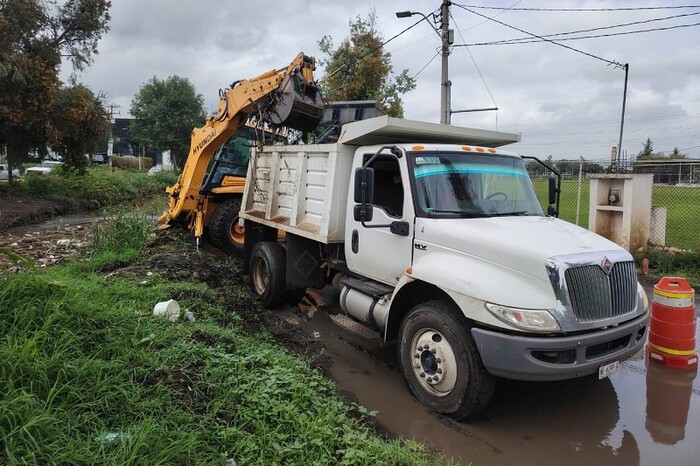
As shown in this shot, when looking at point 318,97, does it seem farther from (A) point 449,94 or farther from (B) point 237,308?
(A) point 449,94

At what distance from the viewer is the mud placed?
3.63 m

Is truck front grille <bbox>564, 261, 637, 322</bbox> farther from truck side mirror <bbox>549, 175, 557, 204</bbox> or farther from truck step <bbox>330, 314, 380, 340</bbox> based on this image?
truck step <bbox>330, 314, 380, 340</bbox>

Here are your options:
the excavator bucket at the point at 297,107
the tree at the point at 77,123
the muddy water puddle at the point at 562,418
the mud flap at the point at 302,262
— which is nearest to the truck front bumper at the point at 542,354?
the muddy water puddle at the point at 562,418

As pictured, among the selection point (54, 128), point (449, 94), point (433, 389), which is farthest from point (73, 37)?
point (433, 389)

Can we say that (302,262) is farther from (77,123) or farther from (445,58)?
(77,123)

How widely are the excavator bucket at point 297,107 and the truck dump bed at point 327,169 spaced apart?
2.99ft

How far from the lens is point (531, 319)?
11.7 ft

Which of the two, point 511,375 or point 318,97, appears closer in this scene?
point 511,375

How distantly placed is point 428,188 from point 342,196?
1290 mm

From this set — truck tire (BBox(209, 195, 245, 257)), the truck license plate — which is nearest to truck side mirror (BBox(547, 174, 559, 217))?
the truck license plate

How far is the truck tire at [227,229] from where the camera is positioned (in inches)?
377

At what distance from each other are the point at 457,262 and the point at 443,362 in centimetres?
84

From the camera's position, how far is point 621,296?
3.94 m

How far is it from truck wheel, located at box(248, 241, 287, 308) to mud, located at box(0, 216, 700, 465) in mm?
653
